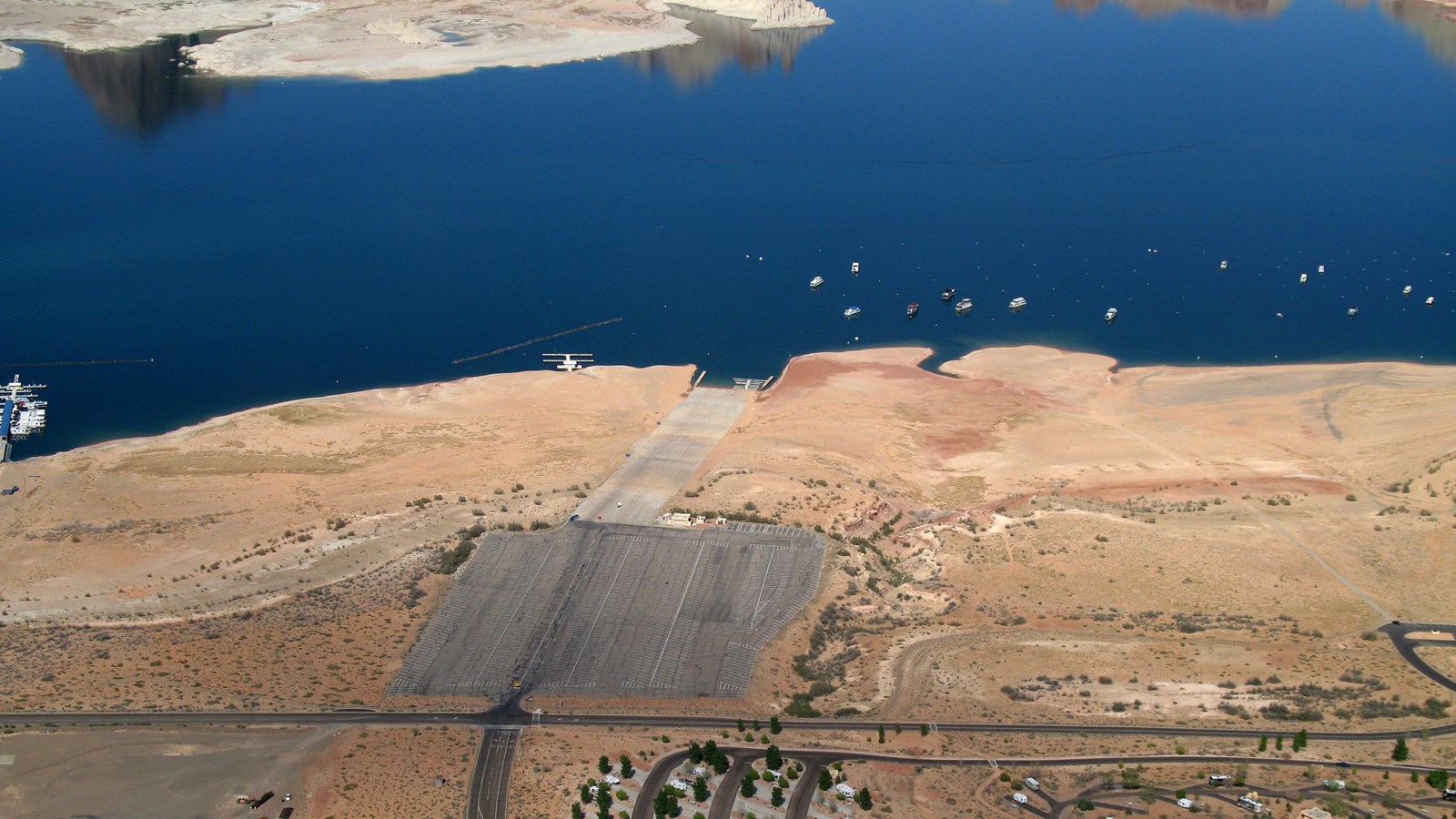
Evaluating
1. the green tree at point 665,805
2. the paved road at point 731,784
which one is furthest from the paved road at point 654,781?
the paved road at point 731,784

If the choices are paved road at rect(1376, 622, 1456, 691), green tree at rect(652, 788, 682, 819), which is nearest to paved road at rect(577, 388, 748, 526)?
green tree at rect(652, 788, 682, 819)

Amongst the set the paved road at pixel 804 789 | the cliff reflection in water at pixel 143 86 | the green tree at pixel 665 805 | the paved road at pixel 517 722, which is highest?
the cliff reflection in water at pixel 143 86

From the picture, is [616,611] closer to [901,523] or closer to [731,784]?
[731,784]

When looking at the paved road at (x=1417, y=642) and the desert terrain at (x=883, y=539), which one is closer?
the desert terrain at (x=883, y=539)

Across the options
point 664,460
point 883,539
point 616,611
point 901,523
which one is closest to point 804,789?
point 616,611

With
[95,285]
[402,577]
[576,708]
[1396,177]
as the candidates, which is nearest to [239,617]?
[402,577]

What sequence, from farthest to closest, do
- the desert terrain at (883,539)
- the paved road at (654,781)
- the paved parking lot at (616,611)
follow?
the paved parking lot at (616,611), the desert terrain at (883,539), the paved road at (654,781)

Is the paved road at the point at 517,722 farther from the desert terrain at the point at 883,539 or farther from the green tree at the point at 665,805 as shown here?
the green tree at the point at 665,805
